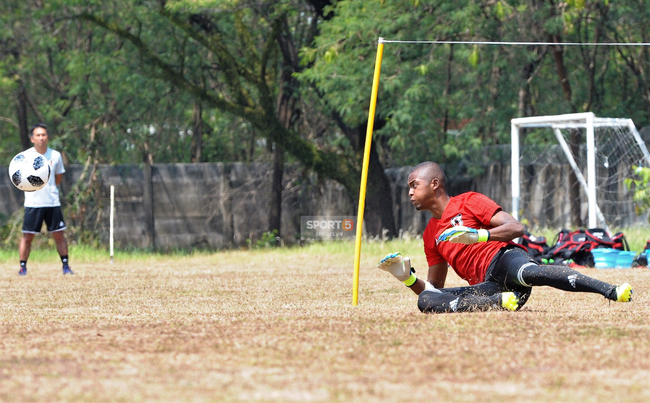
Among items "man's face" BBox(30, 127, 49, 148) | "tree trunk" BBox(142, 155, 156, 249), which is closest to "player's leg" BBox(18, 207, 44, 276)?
"man's face" BBox(30, 127, 49, 148)

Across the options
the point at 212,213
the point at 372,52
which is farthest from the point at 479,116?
the point at 212,213

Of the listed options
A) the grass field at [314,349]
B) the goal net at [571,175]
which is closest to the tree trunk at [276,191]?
the goal net at [571,175]

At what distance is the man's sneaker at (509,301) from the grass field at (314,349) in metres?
0.09

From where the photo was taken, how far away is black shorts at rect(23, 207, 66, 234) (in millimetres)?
12602

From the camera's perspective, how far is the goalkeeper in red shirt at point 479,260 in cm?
635

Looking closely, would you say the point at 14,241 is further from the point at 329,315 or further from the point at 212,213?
the point at 329,315

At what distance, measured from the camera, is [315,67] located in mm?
17312

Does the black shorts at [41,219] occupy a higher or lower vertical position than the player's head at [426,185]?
lower

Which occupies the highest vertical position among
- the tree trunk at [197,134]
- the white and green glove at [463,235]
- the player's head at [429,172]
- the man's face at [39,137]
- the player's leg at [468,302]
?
the tree trunk at [197,134]

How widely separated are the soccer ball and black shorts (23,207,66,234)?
521 mm

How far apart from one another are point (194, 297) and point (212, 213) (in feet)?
41.8

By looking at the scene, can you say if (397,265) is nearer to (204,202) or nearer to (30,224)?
(30,224)

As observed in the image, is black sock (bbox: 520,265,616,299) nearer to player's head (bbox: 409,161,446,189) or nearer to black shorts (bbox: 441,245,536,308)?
black shorts (bbox: 441,245,536,308)

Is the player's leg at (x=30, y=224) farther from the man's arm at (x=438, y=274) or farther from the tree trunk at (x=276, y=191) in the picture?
the tree trunk at (x=276, y=191)
